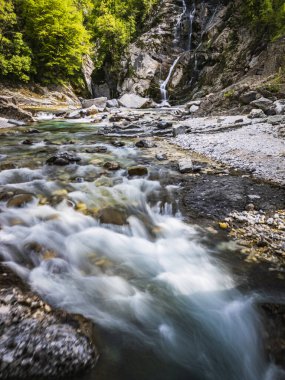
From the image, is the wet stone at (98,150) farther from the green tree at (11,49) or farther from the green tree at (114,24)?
the green tree at (114,24)

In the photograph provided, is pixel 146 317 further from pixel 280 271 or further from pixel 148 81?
pixel 148 81

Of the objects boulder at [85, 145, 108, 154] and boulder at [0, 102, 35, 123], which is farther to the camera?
boulder at [0, 102, 35, 123]

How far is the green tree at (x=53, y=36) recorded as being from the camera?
80.8 feet

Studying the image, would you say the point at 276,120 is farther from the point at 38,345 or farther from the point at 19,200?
the point at 38,345

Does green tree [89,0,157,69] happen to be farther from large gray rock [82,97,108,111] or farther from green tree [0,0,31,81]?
green tree [0,0,31,81]

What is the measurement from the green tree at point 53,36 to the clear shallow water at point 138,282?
26.0m

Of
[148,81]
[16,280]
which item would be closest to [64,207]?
[16,280]

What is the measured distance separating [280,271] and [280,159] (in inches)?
141

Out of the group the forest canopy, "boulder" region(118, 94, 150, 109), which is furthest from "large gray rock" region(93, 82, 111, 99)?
"boulder" region(118, 94, 150, 109)

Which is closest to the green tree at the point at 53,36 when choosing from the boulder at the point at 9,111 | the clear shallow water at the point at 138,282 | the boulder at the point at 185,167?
the boulder at the point at 9,111

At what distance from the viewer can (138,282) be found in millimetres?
2936

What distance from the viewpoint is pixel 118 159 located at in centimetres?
732

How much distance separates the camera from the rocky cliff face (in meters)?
24.0

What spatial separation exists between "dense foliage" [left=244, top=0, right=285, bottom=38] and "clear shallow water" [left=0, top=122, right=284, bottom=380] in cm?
2203
